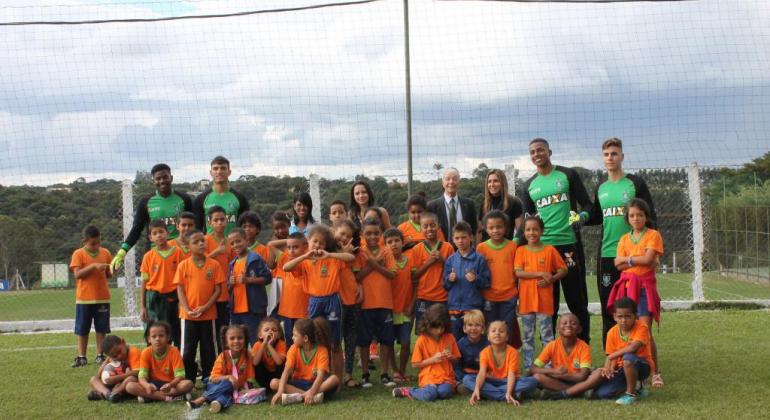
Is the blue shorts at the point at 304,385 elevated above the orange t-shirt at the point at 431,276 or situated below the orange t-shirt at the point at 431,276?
below

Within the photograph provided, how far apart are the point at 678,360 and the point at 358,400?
10.2 feet

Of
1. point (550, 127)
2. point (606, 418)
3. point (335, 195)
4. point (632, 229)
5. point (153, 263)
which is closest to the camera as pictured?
point (606, 418)

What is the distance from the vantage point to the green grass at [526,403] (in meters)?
5.42

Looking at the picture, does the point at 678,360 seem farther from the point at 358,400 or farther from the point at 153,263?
the point at 153,263

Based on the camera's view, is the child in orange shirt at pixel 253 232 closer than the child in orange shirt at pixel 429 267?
No

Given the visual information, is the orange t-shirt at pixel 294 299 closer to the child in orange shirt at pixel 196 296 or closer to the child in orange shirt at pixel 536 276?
the child in orange shirt at pixel 196 296

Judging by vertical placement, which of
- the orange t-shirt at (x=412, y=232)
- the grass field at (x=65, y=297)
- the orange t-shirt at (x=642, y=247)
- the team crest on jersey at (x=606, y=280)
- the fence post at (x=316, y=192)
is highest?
the fence post at (x=316, y=192)

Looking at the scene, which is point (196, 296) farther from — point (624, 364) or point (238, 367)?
point (624, 364)

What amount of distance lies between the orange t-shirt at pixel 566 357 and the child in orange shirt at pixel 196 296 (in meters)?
2.62

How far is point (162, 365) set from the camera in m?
6.20

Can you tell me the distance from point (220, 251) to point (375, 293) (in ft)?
4.46

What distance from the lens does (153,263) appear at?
695 centimetres

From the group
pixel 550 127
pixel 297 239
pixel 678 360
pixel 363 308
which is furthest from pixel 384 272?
pixel 550 127

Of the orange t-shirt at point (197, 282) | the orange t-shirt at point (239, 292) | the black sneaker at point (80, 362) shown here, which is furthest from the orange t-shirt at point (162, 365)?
the black sneaker at point (80, 362)
